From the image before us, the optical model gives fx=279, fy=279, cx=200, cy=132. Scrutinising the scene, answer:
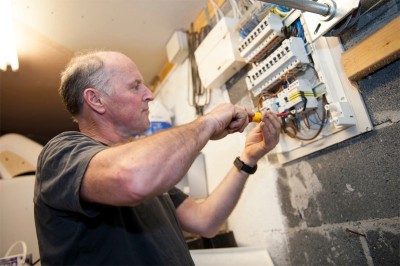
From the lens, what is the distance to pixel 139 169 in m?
0.54

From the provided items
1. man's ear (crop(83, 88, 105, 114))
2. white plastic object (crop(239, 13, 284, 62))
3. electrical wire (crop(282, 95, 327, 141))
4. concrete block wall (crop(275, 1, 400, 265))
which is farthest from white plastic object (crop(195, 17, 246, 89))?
man's ear (crop(83, 88, 105, 114))

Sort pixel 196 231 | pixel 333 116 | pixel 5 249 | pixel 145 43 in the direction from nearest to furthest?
pixel 333 116 < pixel 196 231 < pixel 5 249 < pixel 145 43

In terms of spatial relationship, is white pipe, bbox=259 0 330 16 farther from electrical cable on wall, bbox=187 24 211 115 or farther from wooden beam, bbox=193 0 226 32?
electrical cable on wall, bbox=187 24 211 115

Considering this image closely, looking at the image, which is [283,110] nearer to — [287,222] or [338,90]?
[338,90]

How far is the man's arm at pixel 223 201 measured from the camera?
1005mm

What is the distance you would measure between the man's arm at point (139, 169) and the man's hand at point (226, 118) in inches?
4.4

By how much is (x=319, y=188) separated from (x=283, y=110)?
30 cm

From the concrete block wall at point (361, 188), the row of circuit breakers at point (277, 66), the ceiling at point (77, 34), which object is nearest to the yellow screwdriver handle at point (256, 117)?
the row of circuit breakers at point (277, 66)

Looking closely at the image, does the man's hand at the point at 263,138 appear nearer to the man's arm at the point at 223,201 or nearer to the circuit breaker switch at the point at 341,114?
the man's arm at the point at 223,201

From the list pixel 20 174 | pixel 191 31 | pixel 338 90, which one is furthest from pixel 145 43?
pixel 338 90

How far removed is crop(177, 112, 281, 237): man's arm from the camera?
100 cm

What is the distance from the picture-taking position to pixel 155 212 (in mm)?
857

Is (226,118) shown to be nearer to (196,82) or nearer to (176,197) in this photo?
(176,197)

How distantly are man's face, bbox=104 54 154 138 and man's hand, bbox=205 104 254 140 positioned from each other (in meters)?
0.33
